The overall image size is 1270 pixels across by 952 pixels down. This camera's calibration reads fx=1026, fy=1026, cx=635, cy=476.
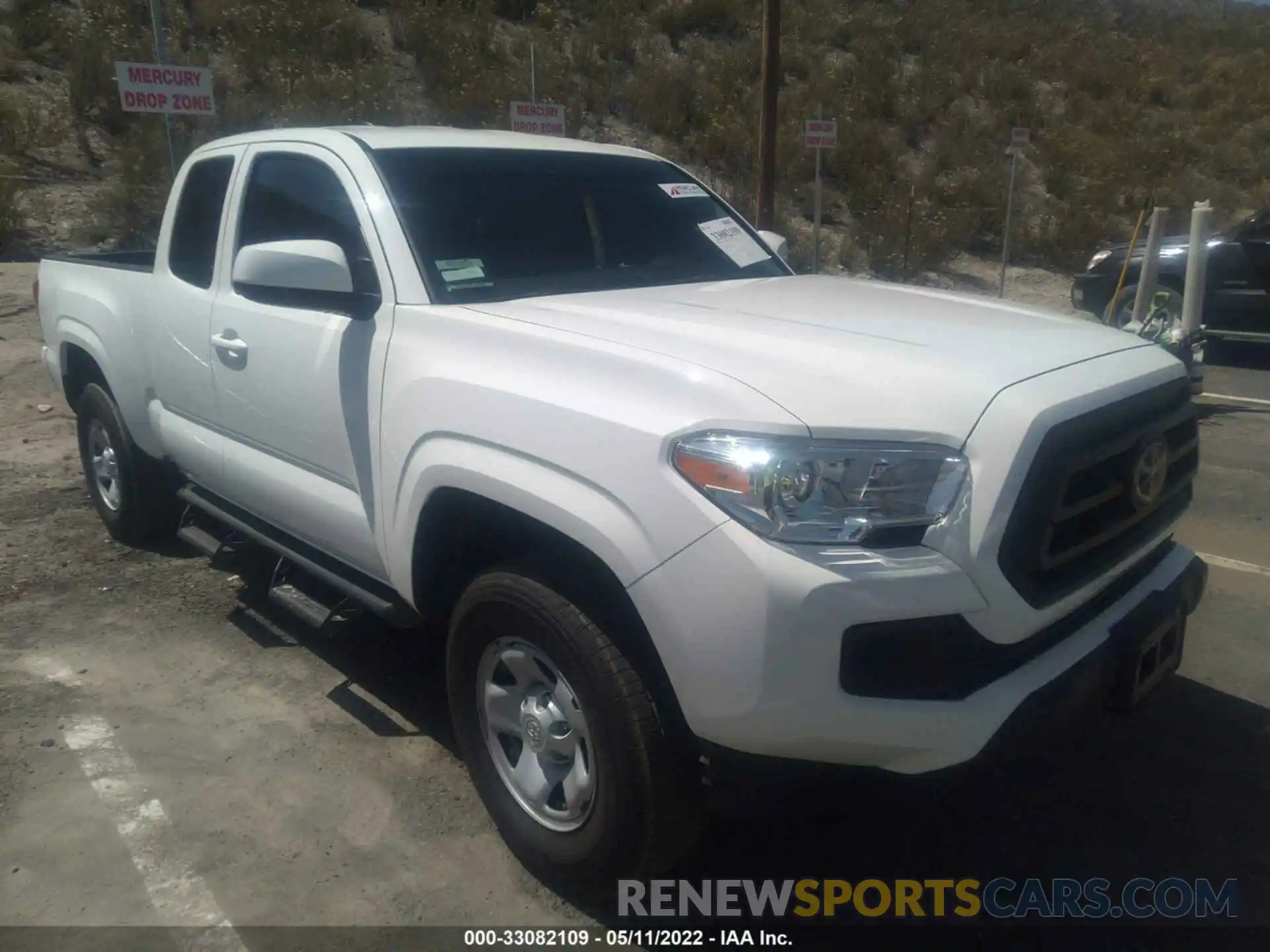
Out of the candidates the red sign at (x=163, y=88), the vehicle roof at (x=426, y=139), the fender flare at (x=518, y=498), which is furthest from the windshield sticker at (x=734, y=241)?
the red sign at (x=163, y=88)

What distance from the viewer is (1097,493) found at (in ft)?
8.07

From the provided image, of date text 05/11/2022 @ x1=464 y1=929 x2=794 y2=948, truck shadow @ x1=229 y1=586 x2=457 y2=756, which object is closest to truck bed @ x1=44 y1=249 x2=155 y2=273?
truck shadow @ x1=229 y1=586 x2=457 y2=756

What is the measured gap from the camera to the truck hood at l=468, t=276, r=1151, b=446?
2205 millimetres

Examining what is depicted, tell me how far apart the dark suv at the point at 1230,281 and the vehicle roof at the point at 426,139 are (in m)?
8.14

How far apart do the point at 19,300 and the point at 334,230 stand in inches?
316

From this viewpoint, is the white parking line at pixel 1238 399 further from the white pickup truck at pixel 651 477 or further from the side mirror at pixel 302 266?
the side mirror at pixel 302 266

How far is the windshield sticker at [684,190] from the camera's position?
13.2 ft

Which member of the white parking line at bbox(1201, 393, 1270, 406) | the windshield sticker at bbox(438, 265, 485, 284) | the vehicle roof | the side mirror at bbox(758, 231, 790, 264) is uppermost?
the vehicle roof

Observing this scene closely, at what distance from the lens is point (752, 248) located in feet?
13.5

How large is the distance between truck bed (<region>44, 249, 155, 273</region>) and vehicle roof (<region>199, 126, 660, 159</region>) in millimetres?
967

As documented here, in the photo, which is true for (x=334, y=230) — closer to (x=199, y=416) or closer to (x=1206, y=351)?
(x=199, y=416)

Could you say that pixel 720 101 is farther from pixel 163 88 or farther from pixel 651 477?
pixel 651 477

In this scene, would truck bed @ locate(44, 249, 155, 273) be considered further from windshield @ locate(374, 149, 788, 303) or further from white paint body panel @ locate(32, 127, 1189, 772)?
windshield @ locate(374, 149, 788, 303)

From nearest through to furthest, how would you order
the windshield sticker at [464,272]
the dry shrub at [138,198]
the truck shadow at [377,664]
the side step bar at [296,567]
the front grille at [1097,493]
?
1. the front grille at [1097,493]
2. the windshield sticker at [464,272]
3. the side step bar at [296,567]
4. the truck shadow at [377,664]
5. the dry shrub at [138,198]
